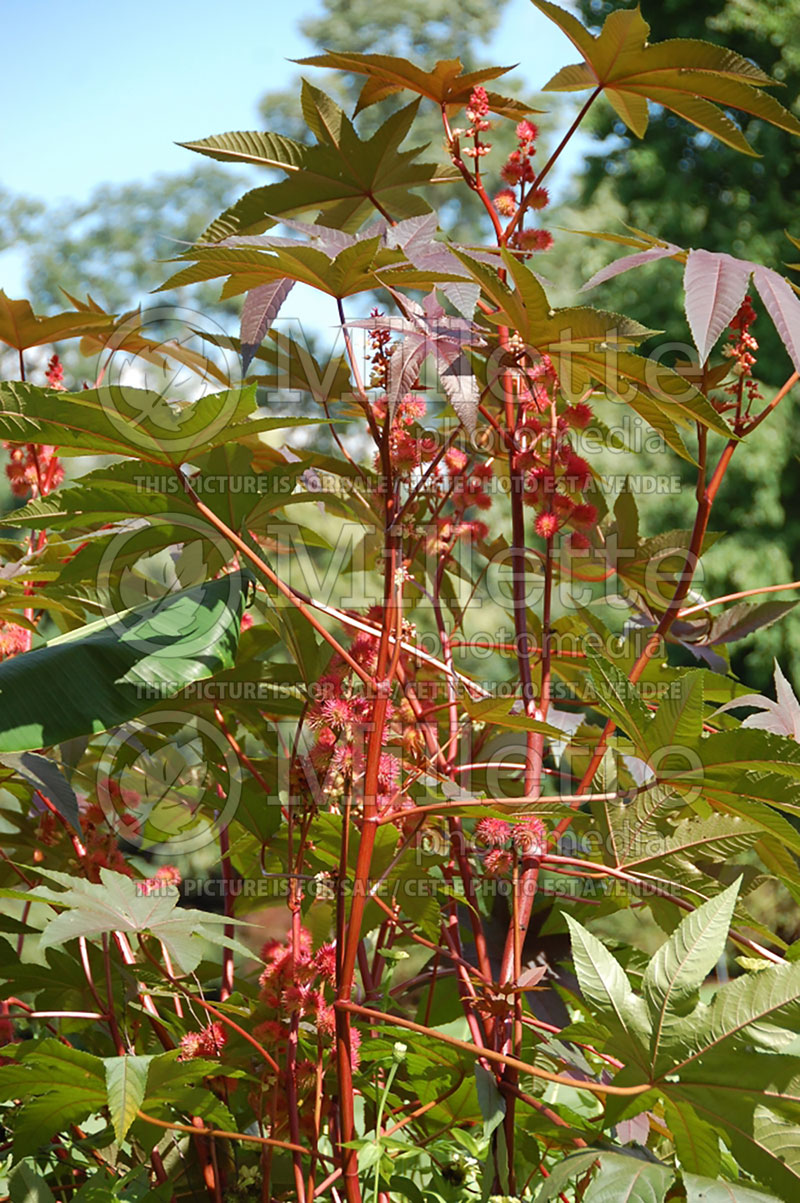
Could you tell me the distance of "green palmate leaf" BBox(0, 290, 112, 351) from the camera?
985 mm

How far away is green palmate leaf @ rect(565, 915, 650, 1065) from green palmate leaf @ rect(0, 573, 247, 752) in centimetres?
26

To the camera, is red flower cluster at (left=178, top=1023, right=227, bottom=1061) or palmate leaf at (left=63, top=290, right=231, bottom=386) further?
palmate leaf at (left=63, top=290, right=231, bottom=386)

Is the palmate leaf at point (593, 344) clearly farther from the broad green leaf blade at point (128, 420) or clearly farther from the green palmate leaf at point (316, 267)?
the broad green leaf blade at point (128, 420)

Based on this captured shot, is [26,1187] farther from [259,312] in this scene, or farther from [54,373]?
[54,373]

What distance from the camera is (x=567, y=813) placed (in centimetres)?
61

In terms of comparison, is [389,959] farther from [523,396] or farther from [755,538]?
[755,538]

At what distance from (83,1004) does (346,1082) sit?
0.36 metres

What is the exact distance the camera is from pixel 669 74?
2.65 ft

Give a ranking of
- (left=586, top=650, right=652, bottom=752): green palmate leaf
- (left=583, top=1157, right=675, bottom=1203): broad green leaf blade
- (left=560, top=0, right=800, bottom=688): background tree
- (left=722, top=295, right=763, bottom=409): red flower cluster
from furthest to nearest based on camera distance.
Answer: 1. (left=560, top=0, right=800, bottom=688): background tree
2. (left=722, top=295, right=763, bottom=409): red flower cluster
3. (left=586, top=650, right=652, bottom=752): green palmate leaf
4. (left=583, top=1157, right=675, bottom=1203): broad green leaf blade

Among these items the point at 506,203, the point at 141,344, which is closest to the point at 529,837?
the point at 506,203

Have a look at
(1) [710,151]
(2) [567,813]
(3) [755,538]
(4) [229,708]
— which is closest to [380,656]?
(2) [567,813]

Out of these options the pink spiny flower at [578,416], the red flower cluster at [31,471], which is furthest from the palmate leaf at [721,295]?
the red flower cluster at [31,471]

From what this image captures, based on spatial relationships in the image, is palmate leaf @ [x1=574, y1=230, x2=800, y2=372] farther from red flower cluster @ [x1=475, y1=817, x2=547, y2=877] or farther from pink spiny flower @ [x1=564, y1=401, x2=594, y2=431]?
red flower cluster @ [x1=475, y1=817, x2=547, y2=877]

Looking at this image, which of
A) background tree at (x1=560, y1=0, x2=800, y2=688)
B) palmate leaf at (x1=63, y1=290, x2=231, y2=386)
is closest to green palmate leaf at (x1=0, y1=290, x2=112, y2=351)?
palmate leaf at (x1=63, y1=290, x2=231, y2=386)
